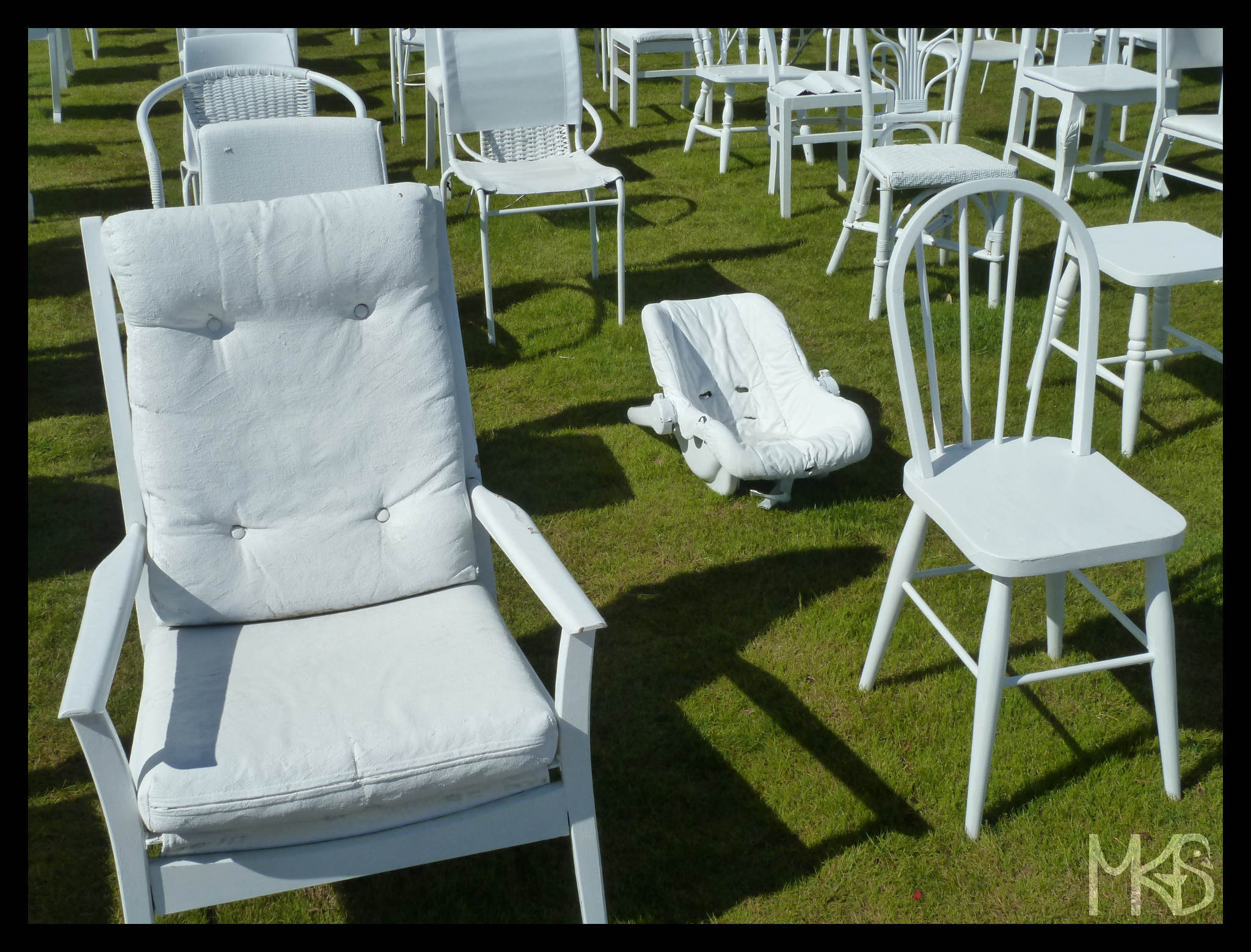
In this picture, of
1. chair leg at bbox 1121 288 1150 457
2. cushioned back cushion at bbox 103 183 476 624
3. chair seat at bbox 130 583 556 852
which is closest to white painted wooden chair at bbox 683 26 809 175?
chair leg at bbox 1121 288 1150 457

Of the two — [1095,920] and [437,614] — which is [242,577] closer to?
[437,614]

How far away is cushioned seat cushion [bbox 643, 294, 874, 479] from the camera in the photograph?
10.1ft

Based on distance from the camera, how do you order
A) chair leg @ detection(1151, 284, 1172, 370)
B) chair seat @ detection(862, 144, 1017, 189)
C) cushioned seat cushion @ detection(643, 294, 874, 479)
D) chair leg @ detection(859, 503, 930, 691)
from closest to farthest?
chair leg @ detection(859, 503, 930, 691) < cushioned seat cushion @ detection(643, 294, 874, 479) < chair leg @ detection(1151, 284, 1172, 370) < chair seat @ detection(862, 144, 1017, 189)

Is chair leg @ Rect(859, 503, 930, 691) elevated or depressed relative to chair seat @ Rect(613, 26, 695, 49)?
depressed

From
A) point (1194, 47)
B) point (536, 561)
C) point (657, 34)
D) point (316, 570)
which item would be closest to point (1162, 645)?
point (536, 561)

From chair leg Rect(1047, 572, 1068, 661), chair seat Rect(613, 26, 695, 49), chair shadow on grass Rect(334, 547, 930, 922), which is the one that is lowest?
chair shadow on grass Rect(334, 547, 930, 922)

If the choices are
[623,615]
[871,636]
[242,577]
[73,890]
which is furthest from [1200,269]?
[73,890]

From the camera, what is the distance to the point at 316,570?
210cm

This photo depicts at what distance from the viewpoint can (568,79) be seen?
4.55 m

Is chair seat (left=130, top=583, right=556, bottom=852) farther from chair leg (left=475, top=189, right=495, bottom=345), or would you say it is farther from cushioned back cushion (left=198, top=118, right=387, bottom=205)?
chair leg (left=475, top=189, right=495, bottom=345)

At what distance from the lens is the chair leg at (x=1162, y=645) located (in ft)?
6.63

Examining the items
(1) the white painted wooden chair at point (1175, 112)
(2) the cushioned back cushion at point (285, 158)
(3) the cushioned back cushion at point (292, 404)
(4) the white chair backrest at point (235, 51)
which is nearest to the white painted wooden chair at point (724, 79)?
(1) the white painted wooden chair at point (1175, 112)

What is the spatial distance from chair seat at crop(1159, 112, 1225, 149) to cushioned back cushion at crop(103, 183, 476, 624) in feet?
12.4

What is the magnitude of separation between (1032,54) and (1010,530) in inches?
176
